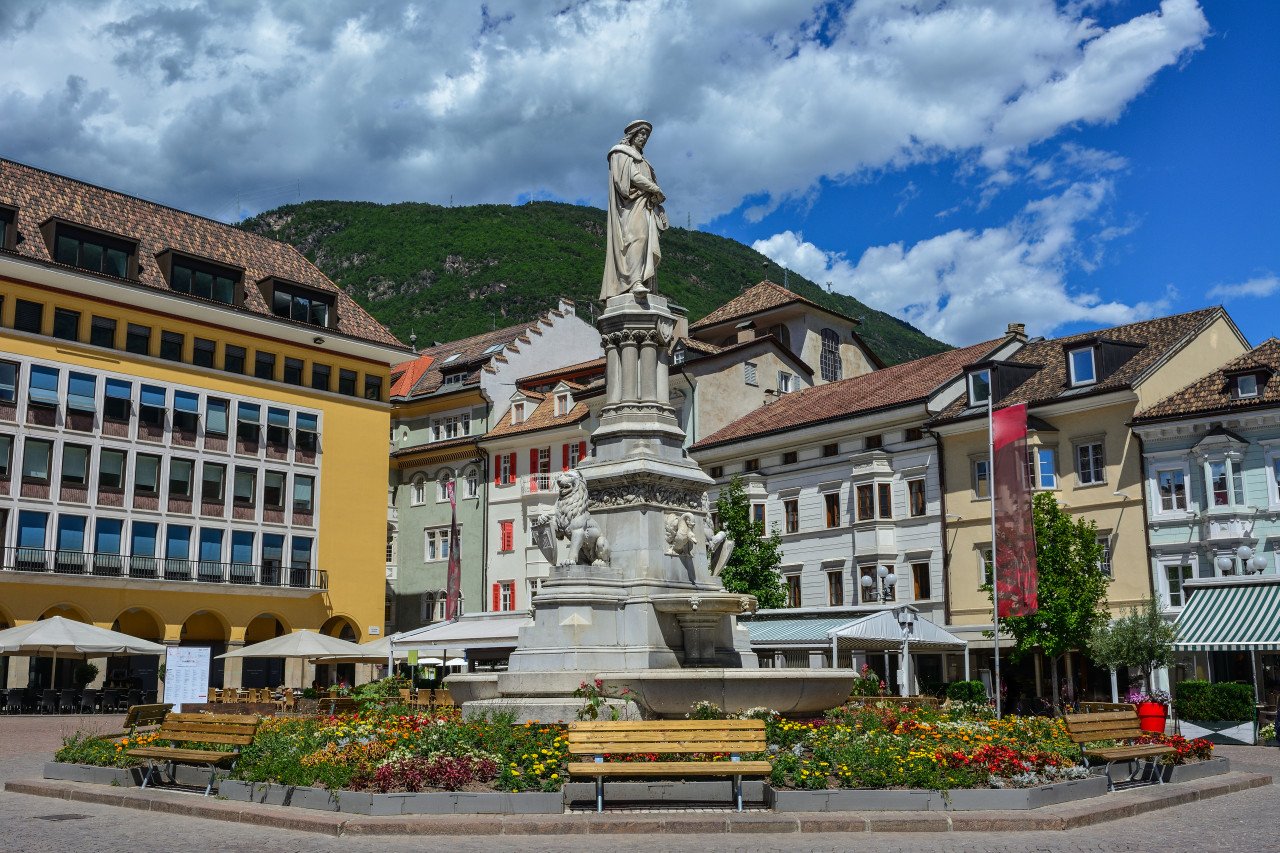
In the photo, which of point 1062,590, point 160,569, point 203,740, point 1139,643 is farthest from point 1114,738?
point 160,569

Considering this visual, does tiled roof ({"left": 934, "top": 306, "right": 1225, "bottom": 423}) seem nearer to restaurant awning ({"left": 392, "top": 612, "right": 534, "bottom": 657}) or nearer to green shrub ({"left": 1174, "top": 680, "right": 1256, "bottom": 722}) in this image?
green shrub ({"left": 1174, "top": 680, "right": 1256, "bottom": 722})

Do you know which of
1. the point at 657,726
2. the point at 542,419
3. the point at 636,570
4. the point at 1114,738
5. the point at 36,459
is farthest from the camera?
the point at 542,419

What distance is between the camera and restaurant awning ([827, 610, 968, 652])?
107ft

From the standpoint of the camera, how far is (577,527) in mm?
19172

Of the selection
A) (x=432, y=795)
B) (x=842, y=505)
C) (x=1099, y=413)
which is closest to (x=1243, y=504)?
(x=1099, y=413)

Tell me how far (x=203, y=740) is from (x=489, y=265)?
10254cm

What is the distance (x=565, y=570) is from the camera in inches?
745

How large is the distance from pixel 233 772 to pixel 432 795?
3325 millimetres

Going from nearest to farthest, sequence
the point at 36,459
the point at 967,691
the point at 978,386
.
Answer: the point at 967,691, the point at 978,386, the point at 36,459

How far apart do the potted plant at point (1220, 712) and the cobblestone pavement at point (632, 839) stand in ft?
50.2

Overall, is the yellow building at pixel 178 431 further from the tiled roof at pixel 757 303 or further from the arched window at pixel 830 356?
the arched window at pixel 830 356

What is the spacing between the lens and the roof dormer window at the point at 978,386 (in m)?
46.3

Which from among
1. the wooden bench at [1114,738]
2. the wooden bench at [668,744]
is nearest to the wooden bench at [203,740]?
the wooden bench at [668,744]

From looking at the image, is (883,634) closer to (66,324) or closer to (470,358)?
(66,324)
